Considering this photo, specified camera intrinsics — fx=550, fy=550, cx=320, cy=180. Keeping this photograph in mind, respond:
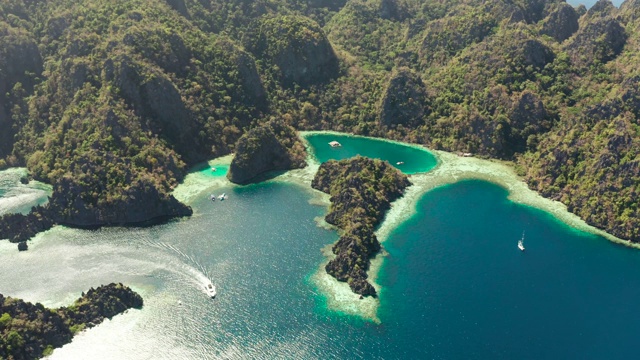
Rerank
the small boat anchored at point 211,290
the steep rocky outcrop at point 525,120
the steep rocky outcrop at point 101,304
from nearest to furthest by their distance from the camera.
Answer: the steep rocky outcrop at point 101,304 < the small boat anchored at point 211,290 < the steep rocky outcrop at point 525,120

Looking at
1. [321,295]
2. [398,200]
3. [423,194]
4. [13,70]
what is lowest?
[321,295]

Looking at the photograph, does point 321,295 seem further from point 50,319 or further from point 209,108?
point 209,108

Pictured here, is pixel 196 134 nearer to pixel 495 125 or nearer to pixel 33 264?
pixel 33 264

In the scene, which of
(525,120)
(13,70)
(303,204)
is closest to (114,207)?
(303,204)

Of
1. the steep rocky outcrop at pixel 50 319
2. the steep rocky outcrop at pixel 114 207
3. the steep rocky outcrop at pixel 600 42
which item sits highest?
the steep rocky outcrop at pixel 600 42

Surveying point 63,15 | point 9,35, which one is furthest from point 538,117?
point 9,35

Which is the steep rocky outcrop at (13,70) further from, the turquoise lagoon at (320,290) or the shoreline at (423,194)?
the shoreline at (423,194)

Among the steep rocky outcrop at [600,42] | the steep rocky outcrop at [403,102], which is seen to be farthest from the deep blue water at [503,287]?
the steep rocky outcrop at [600,42]
